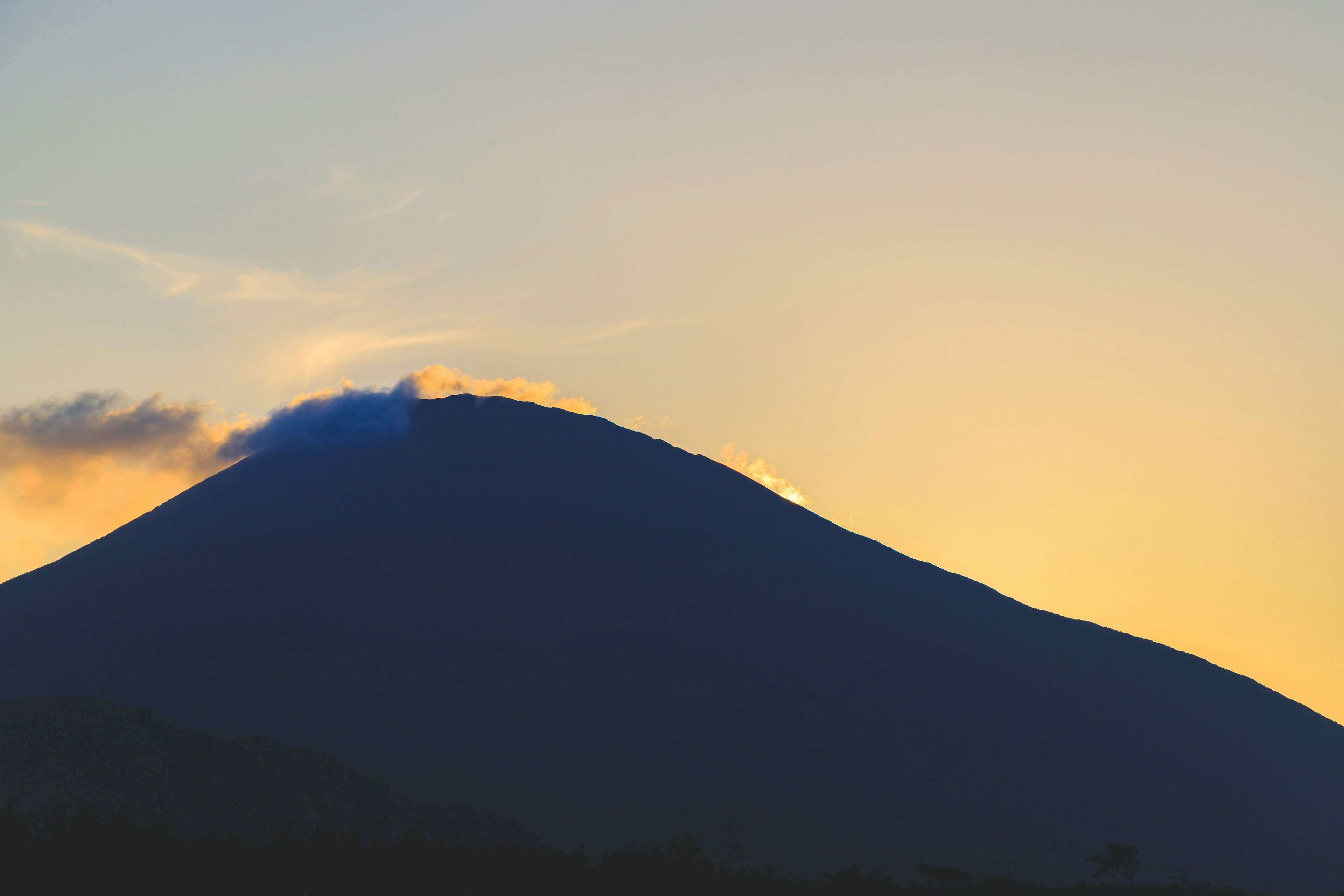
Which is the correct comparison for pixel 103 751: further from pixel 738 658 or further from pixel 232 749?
pixel 738 658

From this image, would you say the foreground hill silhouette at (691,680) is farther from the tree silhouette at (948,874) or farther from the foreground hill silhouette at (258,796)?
the tree silhouette at (948,874)

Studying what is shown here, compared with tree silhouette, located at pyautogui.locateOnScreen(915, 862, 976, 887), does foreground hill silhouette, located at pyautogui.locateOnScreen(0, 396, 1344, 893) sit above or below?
above

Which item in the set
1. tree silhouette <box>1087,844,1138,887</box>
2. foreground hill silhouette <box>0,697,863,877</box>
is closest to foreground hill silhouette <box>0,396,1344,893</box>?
tree silhouette <box>1087,844,1138,887</box>

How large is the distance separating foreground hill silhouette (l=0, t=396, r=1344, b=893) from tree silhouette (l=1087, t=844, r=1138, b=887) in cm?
1143

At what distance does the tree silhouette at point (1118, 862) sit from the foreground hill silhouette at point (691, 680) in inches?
450

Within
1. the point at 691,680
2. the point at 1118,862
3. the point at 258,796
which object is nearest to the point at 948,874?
the point at 1118,862

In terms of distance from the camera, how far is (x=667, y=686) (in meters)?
159

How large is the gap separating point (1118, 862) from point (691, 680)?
64.7m

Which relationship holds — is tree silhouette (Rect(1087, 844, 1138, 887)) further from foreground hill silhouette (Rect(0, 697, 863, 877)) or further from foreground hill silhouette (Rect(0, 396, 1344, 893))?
→ foreground hill silhouette (Rect(0, 697, 863, 877))

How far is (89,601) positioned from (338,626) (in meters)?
36.3

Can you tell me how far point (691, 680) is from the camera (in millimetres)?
159875

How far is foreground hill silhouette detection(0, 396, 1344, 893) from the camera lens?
140375 mm

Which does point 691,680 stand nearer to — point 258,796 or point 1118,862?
point 1118,862

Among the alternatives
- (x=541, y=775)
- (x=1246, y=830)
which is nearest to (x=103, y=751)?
(x=541, y=775)
